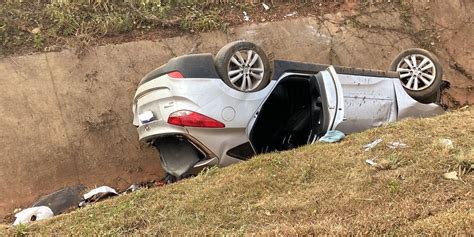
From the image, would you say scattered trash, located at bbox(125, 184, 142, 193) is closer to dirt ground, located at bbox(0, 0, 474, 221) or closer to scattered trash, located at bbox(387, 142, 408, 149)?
dirt ground, located at bbox(0, 0, 474, 221)

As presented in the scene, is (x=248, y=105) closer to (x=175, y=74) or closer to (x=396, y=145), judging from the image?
(x=175, y=74)

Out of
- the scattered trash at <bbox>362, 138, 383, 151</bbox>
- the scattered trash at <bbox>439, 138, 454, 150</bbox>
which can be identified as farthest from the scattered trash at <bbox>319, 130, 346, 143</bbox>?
the scattered trash at <bbox>439, 138, 454, 150</bbox>

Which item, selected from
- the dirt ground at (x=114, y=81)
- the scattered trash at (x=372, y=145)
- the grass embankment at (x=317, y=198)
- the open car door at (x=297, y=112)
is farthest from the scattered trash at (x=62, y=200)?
the scattered trash at (x=372, y=145)

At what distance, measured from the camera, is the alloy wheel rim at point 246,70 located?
221 inches

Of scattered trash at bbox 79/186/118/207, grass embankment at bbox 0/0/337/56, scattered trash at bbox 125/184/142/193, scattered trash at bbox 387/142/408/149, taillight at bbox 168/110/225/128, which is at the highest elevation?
grass embankment at bbox 0/0/337/56

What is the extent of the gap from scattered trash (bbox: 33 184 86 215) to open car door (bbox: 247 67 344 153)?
2.06 m

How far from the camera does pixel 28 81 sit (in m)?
7.09

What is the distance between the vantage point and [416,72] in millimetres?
6602

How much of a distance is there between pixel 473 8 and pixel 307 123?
434cm

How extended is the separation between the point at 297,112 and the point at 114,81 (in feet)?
8.43

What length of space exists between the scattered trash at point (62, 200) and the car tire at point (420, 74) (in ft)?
13.0

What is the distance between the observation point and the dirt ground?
6.75m

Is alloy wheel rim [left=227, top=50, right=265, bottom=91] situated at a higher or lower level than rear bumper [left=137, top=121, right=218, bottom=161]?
higher

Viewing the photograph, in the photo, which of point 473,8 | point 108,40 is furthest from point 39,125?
point 473,8
